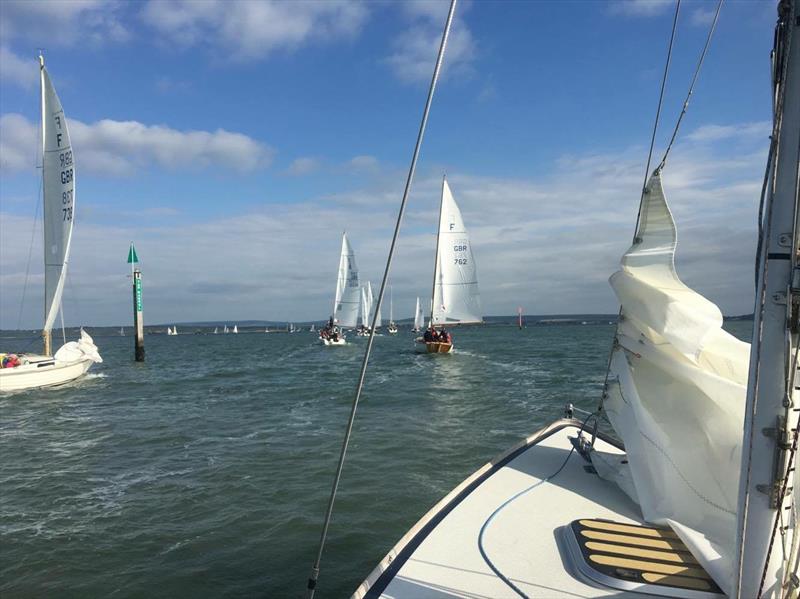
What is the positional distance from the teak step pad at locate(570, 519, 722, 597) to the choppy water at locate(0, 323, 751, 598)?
318 centimetres

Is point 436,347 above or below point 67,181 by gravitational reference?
below

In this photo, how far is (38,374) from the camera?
23297mm

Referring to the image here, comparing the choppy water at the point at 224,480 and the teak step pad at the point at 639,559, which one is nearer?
the teak step pad at the point at 639,559

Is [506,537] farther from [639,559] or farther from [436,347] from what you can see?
[436,347]

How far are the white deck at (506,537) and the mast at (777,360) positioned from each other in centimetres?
100

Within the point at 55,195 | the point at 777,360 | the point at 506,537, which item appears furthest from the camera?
the point at 55,195

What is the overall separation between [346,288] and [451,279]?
78.9ft

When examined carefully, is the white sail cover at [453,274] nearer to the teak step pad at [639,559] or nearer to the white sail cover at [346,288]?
the white sail cover at [346,288]

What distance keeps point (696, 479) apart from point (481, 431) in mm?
9950

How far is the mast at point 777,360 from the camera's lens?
2533mm

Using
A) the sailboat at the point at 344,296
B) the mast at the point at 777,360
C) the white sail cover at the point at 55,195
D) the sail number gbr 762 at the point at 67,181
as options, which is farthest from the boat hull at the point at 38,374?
the sailboat at the point at 344,296

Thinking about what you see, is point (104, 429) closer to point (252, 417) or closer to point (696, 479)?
point (252, 417)

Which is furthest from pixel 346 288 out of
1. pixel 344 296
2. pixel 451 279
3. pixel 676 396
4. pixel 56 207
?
pixel 676 396

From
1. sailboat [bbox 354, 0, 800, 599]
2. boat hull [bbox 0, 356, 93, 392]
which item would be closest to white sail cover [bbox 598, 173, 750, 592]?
sailboat [bbox 354, 0, 800, 599]
